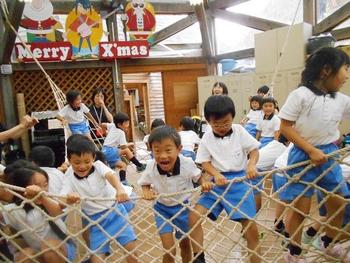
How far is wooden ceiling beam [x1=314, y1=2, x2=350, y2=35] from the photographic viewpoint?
3.12 metres

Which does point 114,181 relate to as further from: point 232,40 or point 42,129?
point 232,40

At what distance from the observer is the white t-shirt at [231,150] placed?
1.25m

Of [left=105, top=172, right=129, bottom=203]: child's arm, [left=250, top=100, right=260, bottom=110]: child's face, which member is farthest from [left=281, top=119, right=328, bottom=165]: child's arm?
[left=250, top=100, right=260, bottom=110]: child's face

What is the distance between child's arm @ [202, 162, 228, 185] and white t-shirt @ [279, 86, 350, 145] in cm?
28

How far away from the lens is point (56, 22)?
4.14m

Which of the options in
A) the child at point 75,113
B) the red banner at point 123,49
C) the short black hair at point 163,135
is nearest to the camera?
the short black hair at point 163,135

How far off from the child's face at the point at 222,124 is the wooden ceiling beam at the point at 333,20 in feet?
8.23

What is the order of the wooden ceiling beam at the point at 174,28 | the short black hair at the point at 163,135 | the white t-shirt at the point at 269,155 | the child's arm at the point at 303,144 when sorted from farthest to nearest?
the wooden ceiling beam at the point at 174,28 → the white t-shirt at the point at 269,155 → the short black hair at the point at 163,135 → the child's arm at the point at 303,144

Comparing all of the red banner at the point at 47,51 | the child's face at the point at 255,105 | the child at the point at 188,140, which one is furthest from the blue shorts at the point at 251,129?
the red banner at the point at 47,51

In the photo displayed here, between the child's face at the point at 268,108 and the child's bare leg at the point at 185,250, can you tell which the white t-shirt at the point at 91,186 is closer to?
the child's bare leg at the point at 185,250

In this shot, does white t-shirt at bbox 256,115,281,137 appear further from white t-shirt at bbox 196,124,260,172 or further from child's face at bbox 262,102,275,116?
white t-shirt at bbox 196,124,260,172

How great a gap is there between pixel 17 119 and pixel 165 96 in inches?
78.8

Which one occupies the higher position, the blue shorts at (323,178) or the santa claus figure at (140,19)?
the santa claus figure at (140,19)

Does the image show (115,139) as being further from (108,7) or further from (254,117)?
(108,7)
